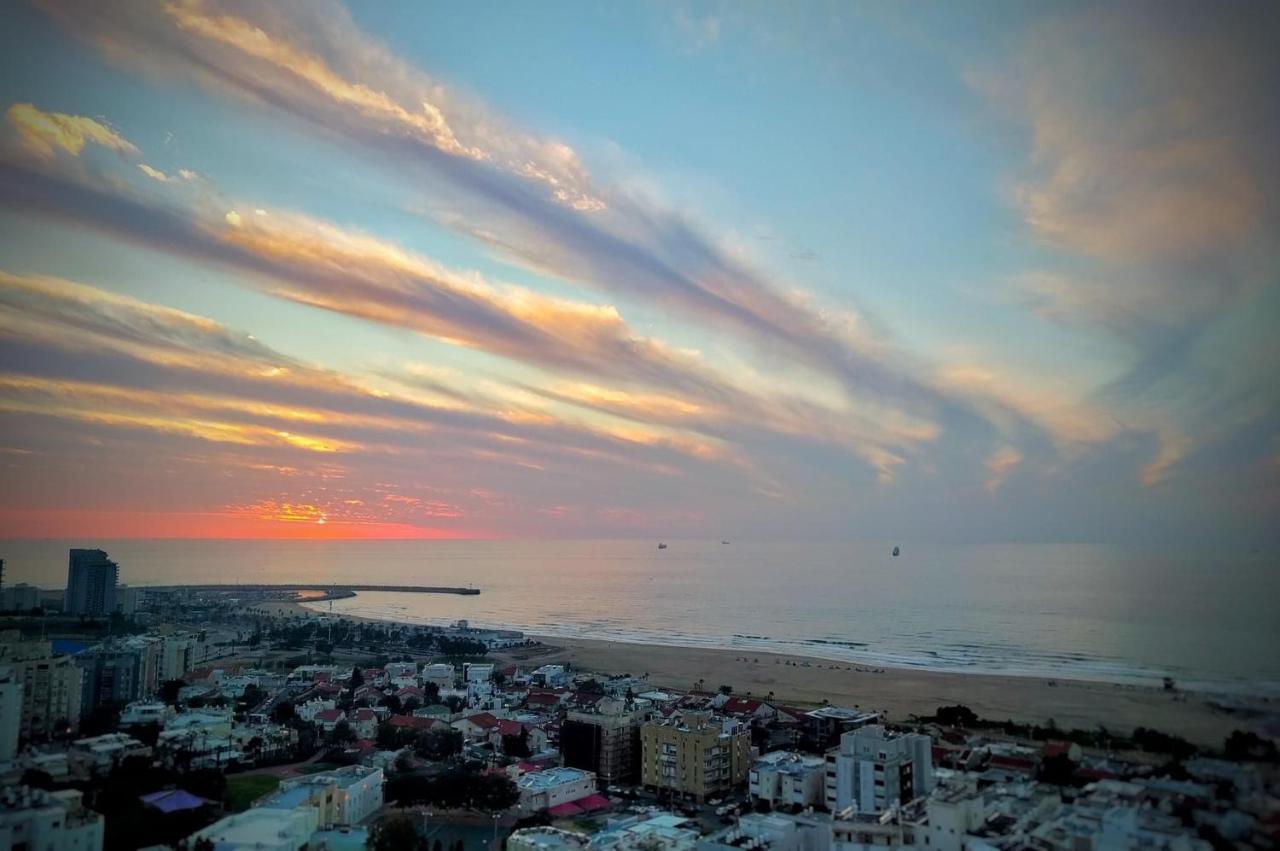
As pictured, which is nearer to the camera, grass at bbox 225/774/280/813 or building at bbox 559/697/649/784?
grass at bbox 225/774/280/813

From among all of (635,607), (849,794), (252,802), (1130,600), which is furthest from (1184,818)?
(635,607)

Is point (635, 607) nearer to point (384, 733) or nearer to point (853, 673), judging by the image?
point (853, 673)

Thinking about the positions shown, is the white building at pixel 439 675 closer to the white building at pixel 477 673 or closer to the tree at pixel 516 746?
the white building at pixel 477 673

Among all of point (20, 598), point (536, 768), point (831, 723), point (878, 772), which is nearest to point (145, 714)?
point (536, 768)

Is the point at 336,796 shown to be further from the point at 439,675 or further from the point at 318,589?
the point at 318,589

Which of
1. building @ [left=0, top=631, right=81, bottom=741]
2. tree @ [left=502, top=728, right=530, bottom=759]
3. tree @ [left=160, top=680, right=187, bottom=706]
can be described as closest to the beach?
tree @ [left=502, top=728, right=530, bottom=759]

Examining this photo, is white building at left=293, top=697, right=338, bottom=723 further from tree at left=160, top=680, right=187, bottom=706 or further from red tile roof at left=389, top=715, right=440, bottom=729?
tree at left=160, top=680, right=187, bottom=706
